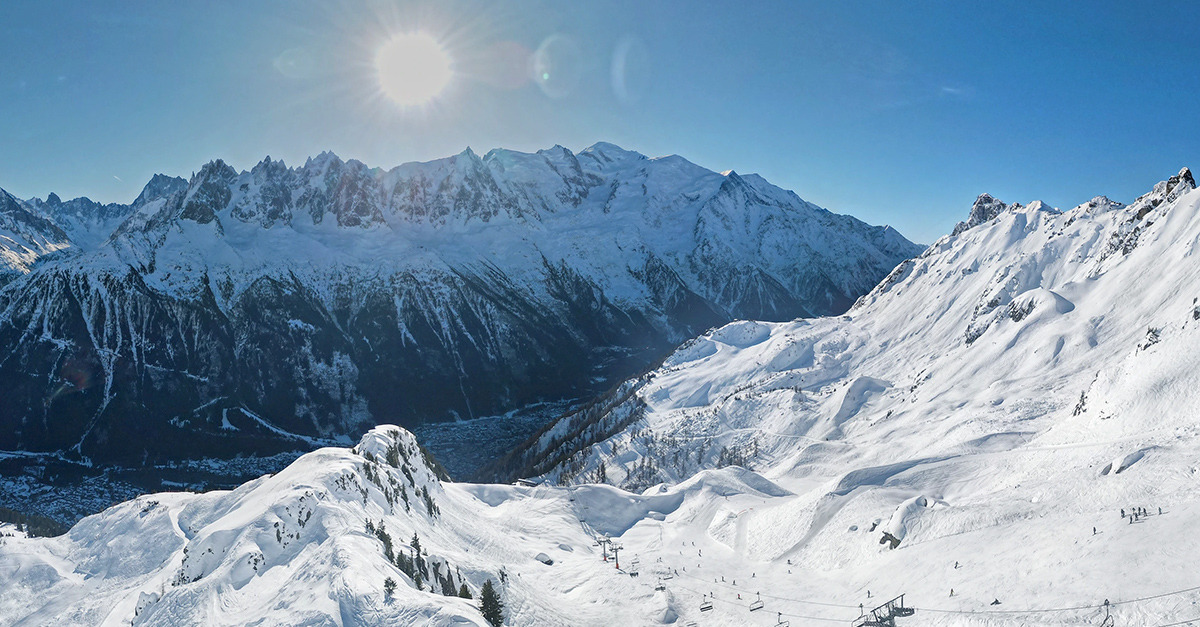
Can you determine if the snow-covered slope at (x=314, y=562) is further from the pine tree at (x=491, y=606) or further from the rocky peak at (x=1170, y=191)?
the rocky peak at (x=1170, y=191)

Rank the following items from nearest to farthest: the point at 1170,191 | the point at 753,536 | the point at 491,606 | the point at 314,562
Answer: the point at 314,562, the point at 491,606, the point at 753,536, the point at 1170,191

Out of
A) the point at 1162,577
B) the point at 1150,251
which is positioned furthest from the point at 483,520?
the point at 1150,251

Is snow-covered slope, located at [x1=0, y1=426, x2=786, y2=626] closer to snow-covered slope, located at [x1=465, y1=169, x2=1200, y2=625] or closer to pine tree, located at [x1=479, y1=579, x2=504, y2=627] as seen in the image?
pine tree, located at [x1=479, y1=579, x2=504, y2=627]

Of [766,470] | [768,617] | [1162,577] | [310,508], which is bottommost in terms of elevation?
[768,617]

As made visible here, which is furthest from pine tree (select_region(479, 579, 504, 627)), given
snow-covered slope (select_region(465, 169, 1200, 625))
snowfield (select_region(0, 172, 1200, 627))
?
snow-covered slope (select_region(465, 169, 1200, 625))

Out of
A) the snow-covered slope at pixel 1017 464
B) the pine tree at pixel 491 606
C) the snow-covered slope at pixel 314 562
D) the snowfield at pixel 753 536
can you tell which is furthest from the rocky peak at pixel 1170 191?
the pine tree at pixel 491 606

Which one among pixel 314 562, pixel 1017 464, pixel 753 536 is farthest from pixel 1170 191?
pixel 314 562

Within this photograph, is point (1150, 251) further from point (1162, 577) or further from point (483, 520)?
point (483, 520)

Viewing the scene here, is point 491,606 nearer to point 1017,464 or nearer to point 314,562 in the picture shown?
point 314,562
